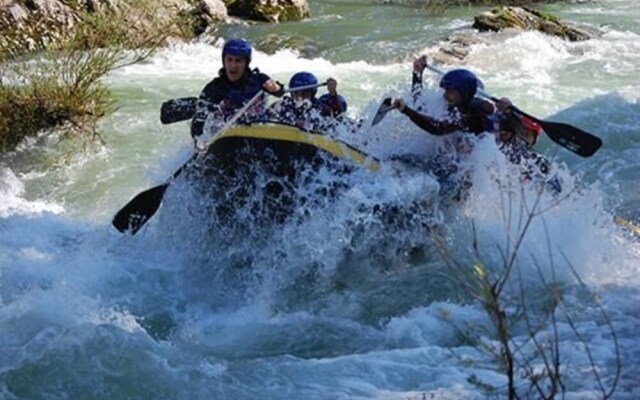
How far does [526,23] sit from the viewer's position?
16016 mm

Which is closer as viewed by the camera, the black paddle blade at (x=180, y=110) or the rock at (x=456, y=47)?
the black paddle blade at (x=180, y=110)

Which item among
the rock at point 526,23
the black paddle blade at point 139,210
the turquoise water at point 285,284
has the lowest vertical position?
the rock at point 526,23

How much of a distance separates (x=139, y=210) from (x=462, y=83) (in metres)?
2.74

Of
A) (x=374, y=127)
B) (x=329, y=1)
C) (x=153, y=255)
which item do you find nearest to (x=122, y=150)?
(x=153, y=255)

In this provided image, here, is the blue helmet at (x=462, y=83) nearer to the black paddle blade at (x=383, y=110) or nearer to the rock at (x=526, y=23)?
the black paddle blade at (x=383, y=110)

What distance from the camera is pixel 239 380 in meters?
5.08

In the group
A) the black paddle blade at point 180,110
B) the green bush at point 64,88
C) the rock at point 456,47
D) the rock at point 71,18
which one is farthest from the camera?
the rock at point 456,47

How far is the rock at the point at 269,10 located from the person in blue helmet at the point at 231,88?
1060cm

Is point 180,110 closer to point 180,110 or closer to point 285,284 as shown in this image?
point 180,110

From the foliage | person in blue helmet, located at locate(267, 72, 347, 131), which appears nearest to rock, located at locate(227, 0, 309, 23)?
person in blue helmet, located at locate(267, 72, 347, 131)

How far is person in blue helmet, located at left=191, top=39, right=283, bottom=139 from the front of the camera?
7.31 metres

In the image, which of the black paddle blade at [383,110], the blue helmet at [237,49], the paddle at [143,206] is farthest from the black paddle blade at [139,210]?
the black paddle blade at [383,110]

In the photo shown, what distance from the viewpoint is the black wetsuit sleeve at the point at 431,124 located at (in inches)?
271

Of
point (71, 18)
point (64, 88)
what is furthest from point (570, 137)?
point (71, 18)
